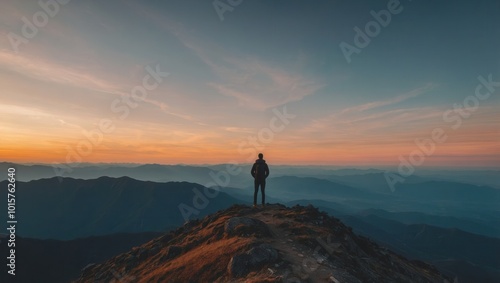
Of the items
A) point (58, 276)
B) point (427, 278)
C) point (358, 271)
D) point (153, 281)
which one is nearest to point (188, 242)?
point (153, 281)

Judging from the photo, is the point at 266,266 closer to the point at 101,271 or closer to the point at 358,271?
the point at 358,271

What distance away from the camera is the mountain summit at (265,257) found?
50.0 ft

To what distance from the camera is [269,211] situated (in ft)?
93.5

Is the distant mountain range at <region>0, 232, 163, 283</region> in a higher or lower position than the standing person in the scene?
lower

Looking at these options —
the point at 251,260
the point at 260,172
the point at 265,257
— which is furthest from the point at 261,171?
the point at 251,260

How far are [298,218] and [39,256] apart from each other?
526 feet

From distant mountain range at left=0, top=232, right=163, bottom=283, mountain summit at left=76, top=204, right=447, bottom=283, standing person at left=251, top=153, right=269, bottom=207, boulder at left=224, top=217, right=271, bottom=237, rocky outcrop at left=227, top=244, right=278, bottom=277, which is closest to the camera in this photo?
mountain summit at left=76, top=204, right=447, bottom=283

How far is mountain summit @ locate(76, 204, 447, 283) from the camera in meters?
15.2

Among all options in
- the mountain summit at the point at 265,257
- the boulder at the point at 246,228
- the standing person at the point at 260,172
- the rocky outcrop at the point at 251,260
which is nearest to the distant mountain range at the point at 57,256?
the mountain summit at the point at 265,257

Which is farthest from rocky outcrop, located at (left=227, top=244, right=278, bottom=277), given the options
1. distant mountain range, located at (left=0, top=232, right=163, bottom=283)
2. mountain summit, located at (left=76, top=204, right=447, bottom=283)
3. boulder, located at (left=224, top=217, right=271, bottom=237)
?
distant mountain range, located at (left=0, top=232, right=163, bottom=283)

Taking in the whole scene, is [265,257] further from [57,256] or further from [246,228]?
[57,256]

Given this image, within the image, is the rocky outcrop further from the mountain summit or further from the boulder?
the boulder

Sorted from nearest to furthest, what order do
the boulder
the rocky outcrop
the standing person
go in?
the rocky outcrop
the boulder
the standing person

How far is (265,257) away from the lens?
1612 cm
